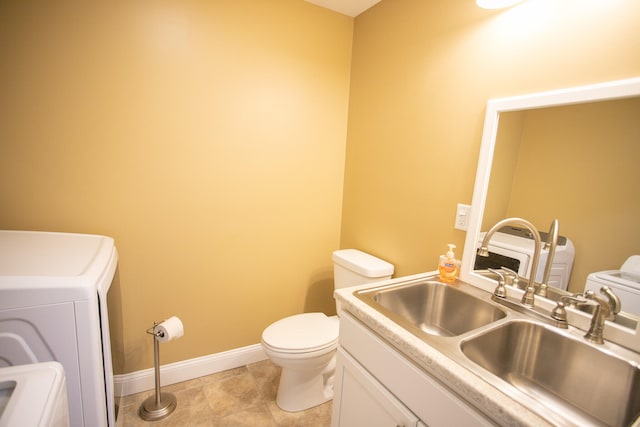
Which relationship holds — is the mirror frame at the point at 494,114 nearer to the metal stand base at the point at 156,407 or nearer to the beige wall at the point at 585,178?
the beige wall at the point at 585,178

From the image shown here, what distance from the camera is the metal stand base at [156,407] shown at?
5.28 feet

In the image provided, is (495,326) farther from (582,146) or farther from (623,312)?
(582,146)

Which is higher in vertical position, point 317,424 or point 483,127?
point 483,127

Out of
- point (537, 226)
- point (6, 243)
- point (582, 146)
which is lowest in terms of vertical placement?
point (6, 243)

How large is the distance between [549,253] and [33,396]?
154 cm

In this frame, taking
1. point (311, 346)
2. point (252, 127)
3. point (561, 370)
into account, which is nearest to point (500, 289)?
point (561, 370)

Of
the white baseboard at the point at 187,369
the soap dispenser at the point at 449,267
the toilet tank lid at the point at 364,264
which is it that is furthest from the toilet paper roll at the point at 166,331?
the soap dispenser at the point at 449,267

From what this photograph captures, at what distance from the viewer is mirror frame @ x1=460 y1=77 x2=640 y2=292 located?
3.01 feet

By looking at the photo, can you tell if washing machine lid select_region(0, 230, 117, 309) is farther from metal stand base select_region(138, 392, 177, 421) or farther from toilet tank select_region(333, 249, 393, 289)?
toilet tank select_region(333, 249, 393, 289)

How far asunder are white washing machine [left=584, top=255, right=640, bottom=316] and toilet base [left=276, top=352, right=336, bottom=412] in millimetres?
1379

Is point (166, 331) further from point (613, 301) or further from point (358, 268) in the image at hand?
point (613, 301)

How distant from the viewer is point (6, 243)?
3.98 feet

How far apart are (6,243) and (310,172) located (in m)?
1.57

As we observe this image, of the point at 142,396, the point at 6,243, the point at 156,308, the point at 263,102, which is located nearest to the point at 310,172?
the point at 263,102
